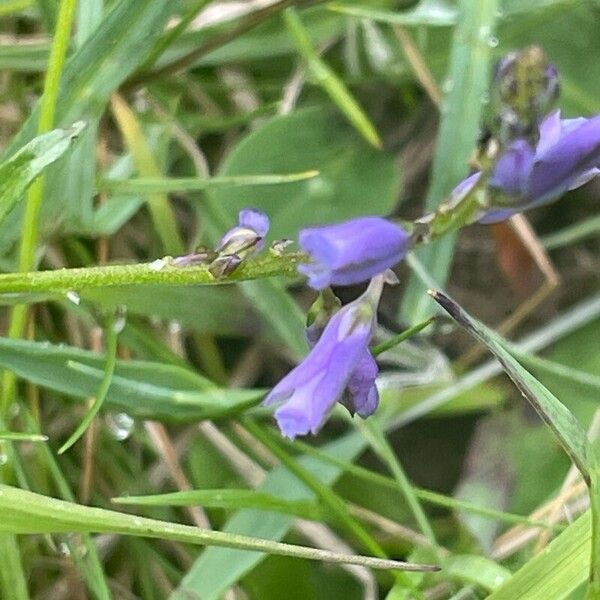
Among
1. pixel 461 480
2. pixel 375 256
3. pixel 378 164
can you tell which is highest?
pixel 375 256

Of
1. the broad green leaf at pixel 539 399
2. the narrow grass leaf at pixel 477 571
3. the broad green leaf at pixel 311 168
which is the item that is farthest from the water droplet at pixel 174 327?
the broad green leaf at pixel 539 399

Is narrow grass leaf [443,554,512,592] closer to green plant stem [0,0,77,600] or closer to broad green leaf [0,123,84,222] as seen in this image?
green plant stem [0,0,77,600]

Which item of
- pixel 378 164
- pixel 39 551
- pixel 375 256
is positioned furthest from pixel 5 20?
pixel 375 256

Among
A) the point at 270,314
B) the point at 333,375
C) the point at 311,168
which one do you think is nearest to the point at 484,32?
the point at 311,168

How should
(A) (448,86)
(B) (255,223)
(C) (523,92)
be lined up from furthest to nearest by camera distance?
(A) (448,86) → (B) (255,223) → (C) (523,92)

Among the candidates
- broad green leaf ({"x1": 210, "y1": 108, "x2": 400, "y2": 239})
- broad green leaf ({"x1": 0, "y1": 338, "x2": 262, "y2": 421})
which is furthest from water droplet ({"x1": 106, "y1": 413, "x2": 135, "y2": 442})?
broad green leaf ({"x1": 210, "y1": 108, "x2": 400, "y2": 239})

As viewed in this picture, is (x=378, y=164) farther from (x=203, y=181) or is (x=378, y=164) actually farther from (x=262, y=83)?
(x=203, y=181)

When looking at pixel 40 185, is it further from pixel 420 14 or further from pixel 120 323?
pixel 420 14
